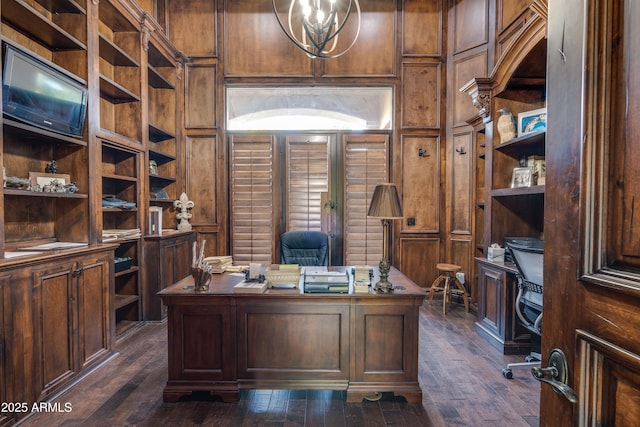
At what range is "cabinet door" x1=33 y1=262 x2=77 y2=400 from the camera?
7.34 feet

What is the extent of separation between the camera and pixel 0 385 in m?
1.96

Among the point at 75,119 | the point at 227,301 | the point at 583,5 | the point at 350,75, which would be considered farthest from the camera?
the point at 350,75

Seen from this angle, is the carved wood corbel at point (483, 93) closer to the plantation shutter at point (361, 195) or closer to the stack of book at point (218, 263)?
the plantation shutter at point (361, 195)

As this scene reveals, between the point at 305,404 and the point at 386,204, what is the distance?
148 cm

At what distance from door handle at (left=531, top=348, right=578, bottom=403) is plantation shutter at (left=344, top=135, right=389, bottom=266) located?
415cm

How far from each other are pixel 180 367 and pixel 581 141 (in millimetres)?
2515

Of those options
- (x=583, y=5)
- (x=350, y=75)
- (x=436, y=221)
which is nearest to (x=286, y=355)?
(x=583, y=5)

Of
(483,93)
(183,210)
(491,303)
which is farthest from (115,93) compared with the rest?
(491,303)

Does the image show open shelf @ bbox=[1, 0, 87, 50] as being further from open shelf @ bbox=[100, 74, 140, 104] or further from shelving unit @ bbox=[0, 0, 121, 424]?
open shelf @ bbox=[100, 74, 140, 104]

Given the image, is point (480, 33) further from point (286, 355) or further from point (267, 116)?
point (286, 355)

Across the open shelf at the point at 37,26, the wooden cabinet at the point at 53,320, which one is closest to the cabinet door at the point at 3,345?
the wooden cabinet at the point at 53,320

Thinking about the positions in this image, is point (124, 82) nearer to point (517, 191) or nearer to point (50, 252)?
point (50, 252)

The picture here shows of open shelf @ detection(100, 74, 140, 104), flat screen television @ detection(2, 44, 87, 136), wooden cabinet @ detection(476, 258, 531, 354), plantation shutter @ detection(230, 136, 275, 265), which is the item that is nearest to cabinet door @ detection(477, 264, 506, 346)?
wooden cabinet @ detection(476, 258, 531, 354)

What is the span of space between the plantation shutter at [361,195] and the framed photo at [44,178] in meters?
3.29
